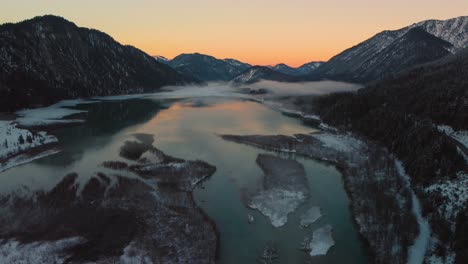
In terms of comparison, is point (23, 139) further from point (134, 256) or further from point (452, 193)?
point (452, 193)

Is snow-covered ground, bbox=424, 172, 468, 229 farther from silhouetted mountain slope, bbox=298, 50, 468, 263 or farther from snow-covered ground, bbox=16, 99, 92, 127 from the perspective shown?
snow-covered ground, bbox=16, 99, 92, 127

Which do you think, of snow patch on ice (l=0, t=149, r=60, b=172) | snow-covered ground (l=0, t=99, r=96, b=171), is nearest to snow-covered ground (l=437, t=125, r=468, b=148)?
snow patch on ice (l=0, t=149, r=60, b=172)

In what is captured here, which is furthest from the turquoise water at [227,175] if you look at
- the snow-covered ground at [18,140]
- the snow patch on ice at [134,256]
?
the snow patch on ice at [134,256]

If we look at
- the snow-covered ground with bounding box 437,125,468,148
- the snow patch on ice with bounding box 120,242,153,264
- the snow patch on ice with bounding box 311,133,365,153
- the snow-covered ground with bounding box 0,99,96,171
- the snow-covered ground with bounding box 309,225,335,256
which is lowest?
the snow-covered ground with bounding box 309,225,335,256

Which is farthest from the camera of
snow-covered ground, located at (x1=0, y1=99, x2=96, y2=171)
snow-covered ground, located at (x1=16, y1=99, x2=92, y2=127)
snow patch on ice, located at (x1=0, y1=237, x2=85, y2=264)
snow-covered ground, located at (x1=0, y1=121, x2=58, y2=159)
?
snow-covered ground, located at (x1=16, y1=99, x2=92, y2=127)

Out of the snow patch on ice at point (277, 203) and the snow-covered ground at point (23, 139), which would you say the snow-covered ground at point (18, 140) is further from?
the snow patch on ice at point (277, 203)

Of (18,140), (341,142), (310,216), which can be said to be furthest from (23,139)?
(341,142)
